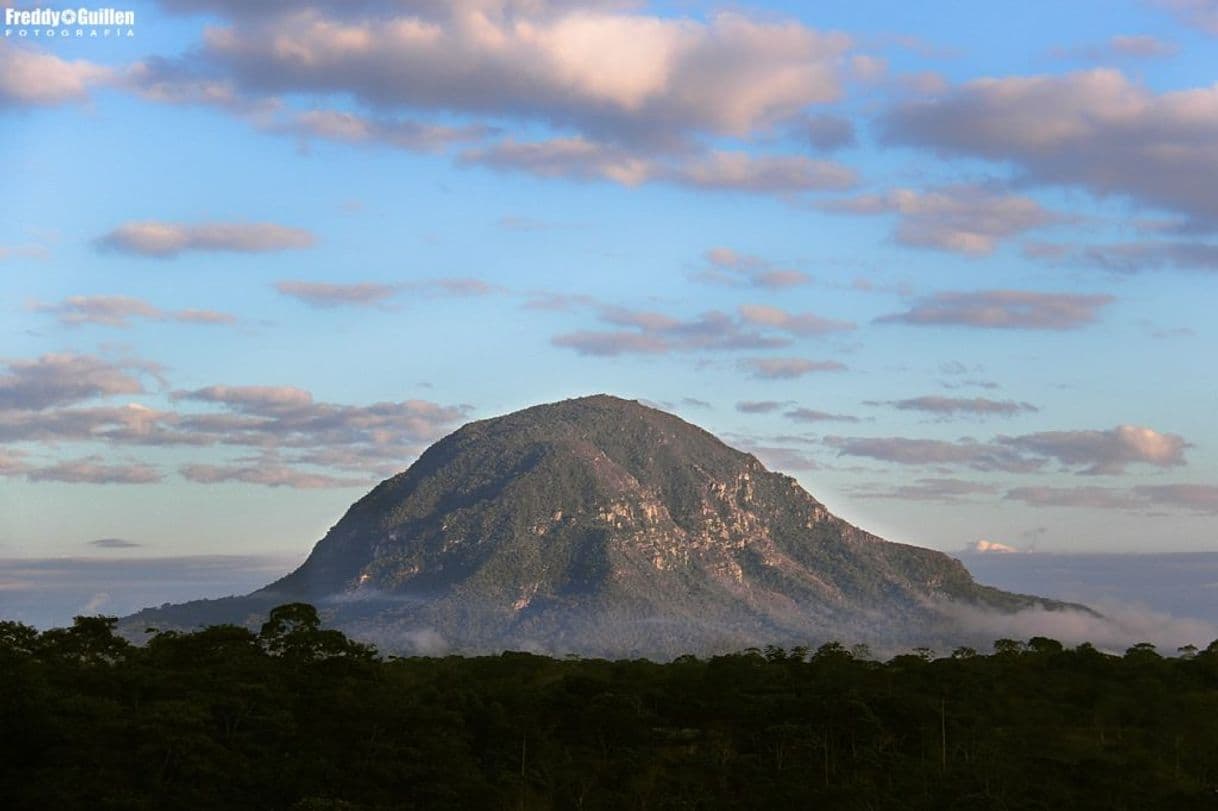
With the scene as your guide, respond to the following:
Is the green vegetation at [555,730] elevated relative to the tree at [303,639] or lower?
lower

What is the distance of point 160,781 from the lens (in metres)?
103

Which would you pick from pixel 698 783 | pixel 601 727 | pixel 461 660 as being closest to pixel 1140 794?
pixel 698 783

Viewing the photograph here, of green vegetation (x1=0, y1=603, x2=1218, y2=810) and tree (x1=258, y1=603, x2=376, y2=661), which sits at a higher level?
tree (x1=258, y1=603, x2=376, y2=661)

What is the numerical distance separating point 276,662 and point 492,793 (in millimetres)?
22542

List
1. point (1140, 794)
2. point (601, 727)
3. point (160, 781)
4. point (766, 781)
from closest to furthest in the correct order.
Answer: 1. point (160, 781)
2. point (1140, 794)
3. point (766, 781)
4. point (601, 727)

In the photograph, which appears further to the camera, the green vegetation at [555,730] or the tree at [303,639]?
the tree at [303,639]

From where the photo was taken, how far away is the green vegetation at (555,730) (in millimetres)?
104375

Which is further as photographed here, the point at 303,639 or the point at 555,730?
the point at 555,730

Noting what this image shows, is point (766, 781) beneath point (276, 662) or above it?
beneath

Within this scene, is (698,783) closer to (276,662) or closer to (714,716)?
(714,716)

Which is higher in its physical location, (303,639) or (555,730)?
(303,639)

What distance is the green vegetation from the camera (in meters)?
104

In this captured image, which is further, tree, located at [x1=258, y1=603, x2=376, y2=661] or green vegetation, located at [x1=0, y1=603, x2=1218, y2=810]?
tree, located at [x1=258, y1=603, x2=376, y2=661]

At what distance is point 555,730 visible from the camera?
436 ft
